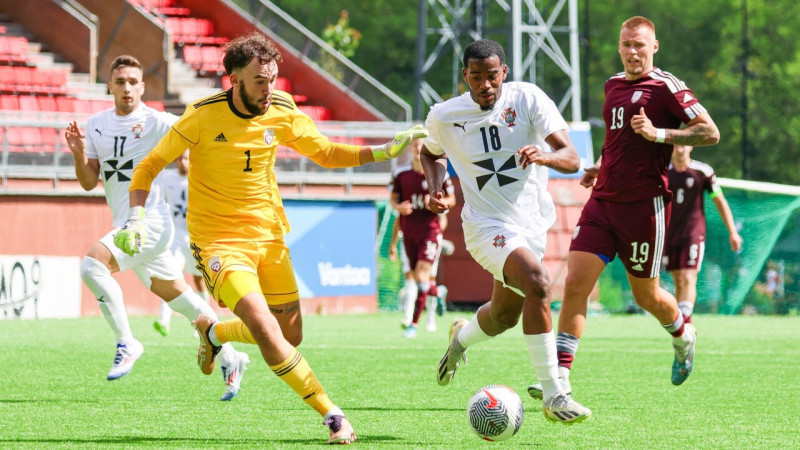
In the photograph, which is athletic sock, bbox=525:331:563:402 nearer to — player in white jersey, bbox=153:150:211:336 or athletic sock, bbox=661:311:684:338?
athletic sock, bbox=661:311:684:338

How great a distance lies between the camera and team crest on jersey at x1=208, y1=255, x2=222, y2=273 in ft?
24.8

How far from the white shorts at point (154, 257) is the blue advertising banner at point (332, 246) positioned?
999 cm

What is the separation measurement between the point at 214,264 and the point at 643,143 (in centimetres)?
305

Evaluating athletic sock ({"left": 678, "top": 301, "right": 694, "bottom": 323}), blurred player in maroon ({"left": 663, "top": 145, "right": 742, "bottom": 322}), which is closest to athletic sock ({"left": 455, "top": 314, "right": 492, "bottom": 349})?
athletic sock ({"left": 678, "top": 301, "right": 694, "bottom": 323})

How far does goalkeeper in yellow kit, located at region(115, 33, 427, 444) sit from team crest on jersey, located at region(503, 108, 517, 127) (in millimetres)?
572

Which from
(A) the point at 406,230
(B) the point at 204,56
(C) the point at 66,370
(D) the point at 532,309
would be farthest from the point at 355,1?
(D) the point at 532,309

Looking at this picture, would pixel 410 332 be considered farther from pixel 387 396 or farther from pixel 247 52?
pixel 247 52

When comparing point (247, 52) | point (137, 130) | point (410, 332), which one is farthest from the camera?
point (410, 332)

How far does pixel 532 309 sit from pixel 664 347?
23.5ft

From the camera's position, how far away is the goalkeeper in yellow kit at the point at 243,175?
7543mm

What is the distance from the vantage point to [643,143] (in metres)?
8.88

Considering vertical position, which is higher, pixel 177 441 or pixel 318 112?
pixel 318 112

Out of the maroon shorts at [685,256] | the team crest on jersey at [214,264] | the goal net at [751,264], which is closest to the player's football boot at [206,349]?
the team crest on jersey at [214,264]

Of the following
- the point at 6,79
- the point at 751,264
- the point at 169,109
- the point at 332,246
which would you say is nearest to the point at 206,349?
the point at 332,246
